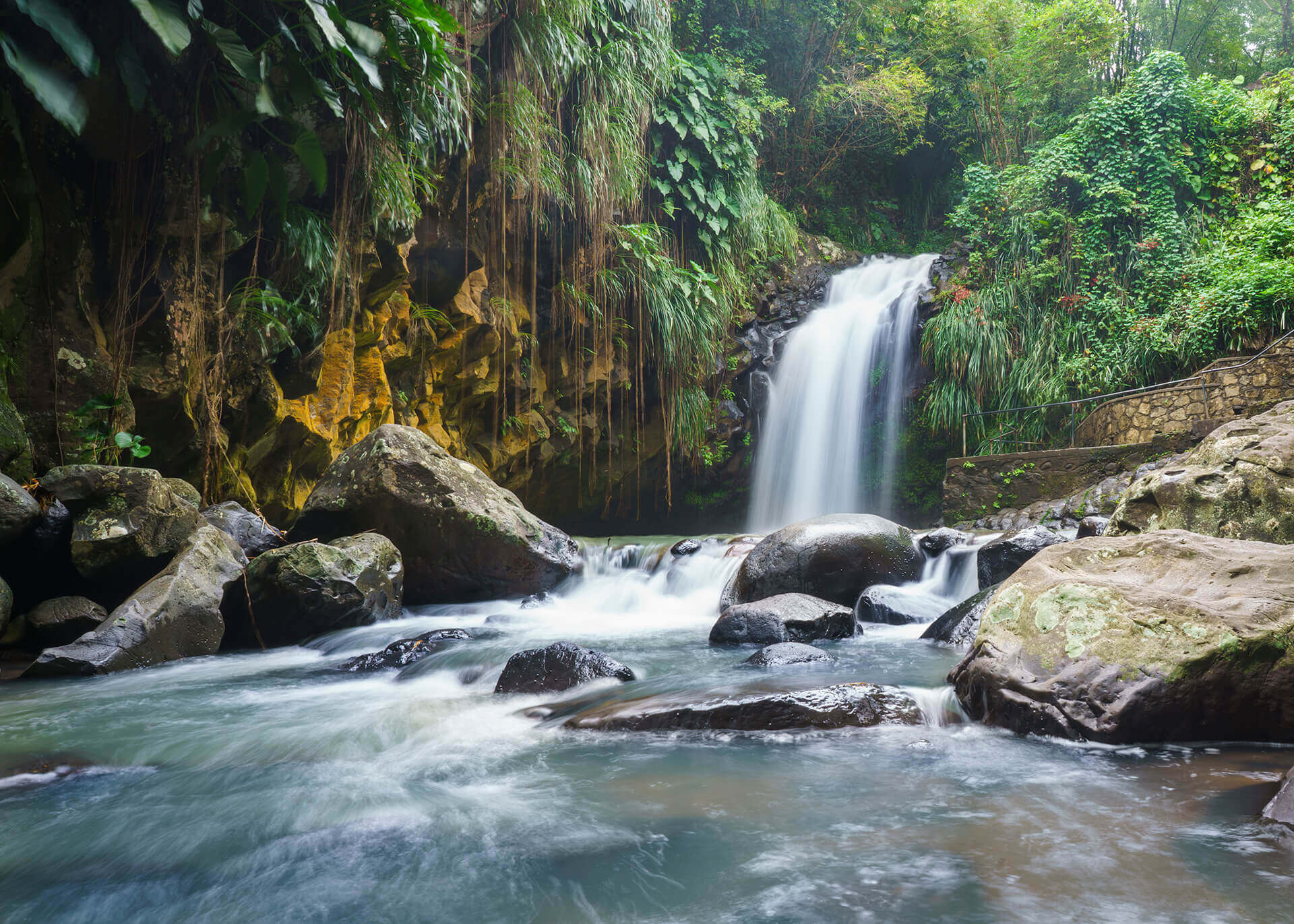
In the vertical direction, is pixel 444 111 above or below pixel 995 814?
above

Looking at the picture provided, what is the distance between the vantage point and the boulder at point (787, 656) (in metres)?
4.33

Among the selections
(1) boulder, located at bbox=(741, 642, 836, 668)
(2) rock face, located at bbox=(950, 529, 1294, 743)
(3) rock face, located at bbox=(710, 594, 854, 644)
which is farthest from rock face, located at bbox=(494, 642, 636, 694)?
(2) rock face, located at bbox=(950, 529, 1294, 743)

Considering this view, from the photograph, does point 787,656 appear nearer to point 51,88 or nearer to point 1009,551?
point 1009,551

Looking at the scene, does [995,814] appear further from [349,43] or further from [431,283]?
[431,283]

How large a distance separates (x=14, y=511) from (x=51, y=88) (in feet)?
7.99

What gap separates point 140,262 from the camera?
217 inches

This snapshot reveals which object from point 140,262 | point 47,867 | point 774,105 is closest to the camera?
point 47,867

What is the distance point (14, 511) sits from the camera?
14.4 feet

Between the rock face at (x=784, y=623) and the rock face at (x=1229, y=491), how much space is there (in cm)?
185

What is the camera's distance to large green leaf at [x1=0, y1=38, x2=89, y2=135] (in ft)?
11.0

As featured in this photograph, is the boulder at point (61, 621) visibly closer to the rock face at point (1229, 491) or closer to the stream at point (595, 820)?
the stream at point (595, 820)

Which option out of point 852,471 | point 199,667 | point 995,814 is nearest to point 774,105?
point 852,471

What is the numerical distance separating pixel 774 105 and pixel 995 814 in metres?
13.6

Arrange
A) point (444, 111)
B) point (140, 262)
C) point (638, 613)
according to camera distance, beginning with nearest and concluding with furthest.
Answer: point (140, 262)
point (444, 111)
point (638, 613)
